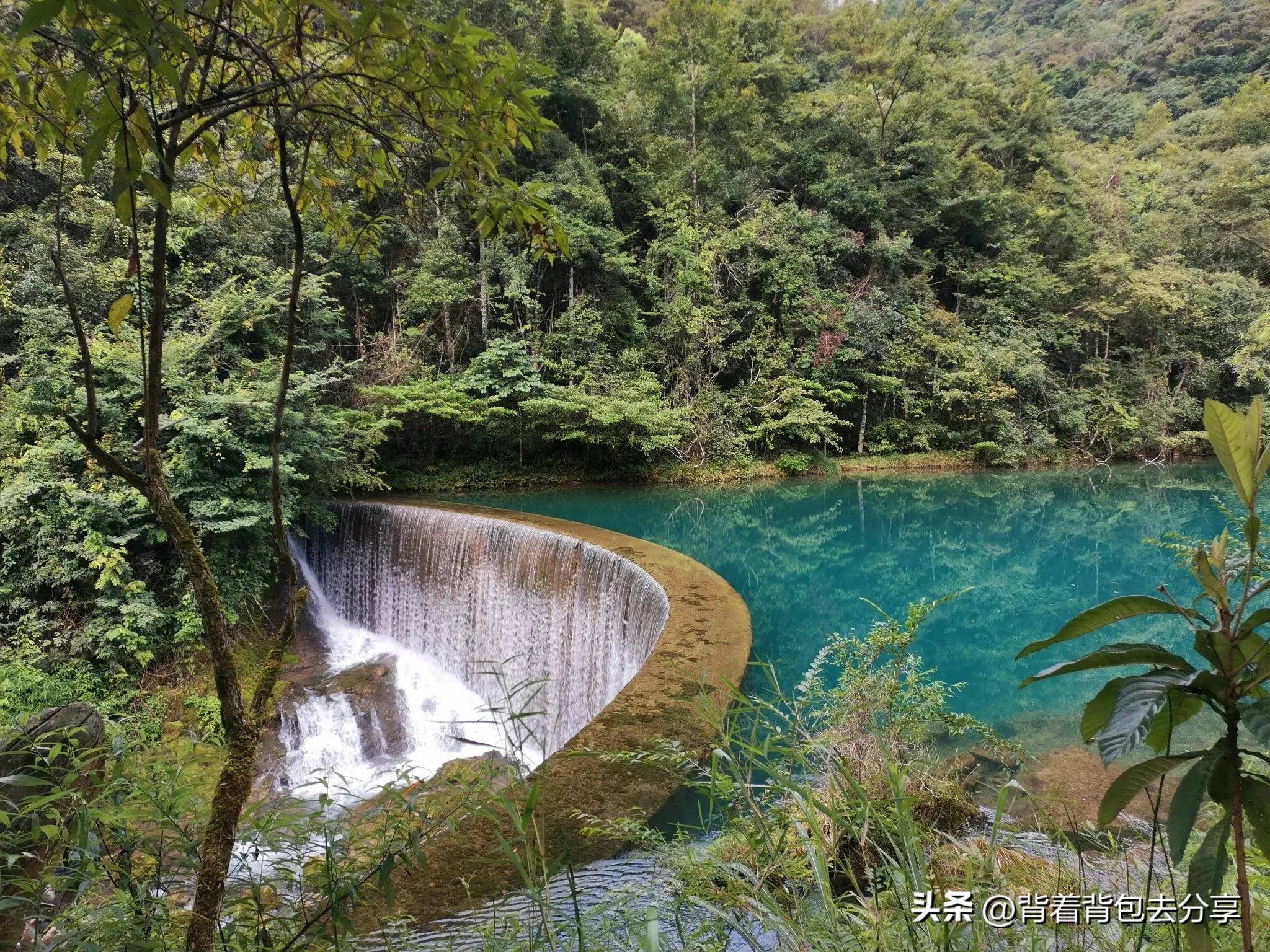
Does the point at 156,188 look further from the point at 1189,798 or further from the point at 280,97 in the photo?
the point at 1189,798

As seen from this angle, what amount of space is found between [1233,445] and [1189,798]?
0.44m

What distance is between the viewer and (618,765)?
253 centimetres

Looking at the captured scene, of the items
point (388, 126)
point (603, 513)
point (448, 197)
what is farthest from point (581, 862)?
point (603, 513)

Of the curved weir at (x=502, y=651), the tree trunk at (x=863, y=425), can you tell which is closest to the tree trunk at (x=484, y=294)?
the curved weir at (x=502, y=651)

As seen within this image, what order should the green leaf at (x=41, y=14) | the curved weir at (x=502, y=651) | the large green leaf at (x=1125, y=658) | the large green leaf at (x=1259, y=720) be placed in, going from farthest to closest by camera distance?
1. the curved weir at (x=502, y=651)
2. the large green leaf at (x=1125, y=658)
3. the large green leaf at (x=1259, y=720)
4. the green leaf at (x=41, y=14)

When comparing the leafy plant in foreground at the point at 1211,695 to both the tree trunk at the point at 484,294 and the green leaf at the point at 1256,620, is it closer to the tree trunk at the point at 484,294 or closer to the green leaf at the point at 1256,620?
the green leaf at the point at 1256,620

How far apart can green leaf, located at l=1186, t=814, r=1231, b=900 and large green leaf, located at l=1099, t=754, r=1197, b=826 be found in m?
0.07

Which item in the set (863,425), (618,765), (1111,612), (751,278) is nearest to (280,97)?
(1111,612)

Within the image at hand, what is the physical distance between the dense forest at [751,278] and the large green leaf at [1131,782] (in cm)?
657

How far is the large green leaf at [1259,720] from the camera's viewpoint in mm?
678

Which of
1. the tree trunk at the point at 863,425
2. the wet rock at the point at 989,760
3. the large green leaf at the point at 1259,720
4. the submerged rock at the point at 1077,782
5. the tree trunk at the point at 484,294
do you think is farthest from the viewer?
the tree trunk at the point at 863,425

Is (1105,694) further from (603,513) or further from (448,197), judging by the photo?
(603,513)

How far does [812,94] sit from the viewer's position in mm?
15812

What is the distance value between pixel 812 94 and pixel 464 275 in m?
10.5
